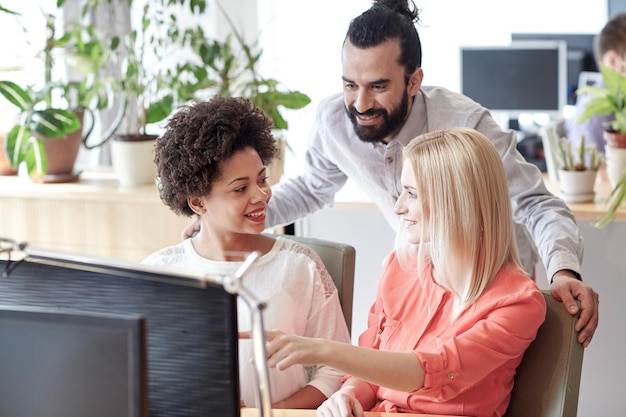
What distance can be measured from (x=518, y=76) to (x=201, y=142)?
13.4 feet

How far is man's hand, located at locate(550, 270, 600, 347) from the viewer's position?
158 centimetres

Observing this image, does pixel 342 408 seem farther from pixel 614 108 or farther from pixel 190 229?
pixel 614 108

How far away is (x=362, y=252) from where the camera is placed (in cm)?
291

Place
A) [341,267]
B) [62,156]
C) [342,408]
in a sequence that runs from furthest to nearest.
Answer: [62,156]
[341,267]
[342,408]

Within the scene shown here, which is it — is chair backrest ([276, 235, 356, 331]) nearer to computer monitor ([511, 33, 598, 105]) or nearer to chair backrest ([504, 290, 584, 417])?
chair backrest ([504, 290, 584, 417])

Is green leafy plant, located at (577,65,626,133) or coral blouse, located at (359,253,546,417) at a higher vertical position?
green leafy plant, located at (577,65,626,133)

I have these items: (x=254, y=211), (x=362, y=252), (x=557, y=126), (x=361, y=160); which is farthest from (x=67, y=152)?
(x=557, y=126)

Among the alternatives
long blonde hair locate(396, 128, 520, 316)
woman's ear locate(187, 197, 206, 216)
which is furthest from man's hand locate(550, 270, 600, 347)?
woman's ear locate(187, 197, 206, 216)

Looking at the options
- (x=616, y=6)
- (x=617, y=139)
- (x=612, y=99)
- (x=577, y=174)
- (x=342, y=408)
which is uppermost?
(x=616, y=6)

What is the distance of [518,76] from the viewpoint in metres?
5.51

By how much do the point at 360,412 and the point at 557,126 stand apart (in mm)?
2463

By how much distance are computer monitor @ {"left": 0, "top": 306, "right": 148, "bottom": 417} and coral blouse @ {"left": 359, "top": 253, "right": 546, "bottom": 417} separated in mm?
666

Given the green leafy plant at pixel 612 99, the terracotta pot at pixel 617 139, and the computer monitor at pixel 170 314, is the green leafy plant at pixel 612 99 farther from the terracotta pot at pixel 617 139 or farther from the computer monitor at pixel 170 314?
the computer monitor at pixel 170 314

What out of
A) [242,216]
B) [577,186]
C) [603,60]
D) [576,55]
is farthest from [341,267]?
[576,55]
